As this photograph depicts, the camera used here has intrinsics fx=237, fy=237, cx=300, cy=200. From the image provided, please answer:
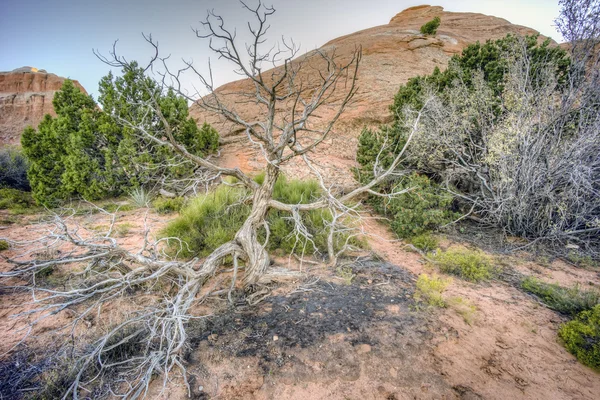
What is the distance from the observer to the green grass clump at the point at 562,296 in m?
2.55

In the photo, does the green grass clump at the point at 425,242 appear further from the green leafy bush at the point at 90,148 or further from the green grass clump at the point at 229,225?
the green leafy bush at the point at 90,148

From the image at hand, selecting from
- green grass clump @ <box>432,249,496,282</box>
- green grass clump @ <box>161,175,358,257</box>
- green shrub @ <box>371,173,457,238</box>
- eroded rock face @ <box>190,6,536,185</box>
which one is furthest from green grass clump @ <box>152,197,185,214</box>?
green grass clump @ <box>432,249,496,282</box>

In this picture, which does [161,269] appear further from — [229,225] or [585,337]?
[585,337]

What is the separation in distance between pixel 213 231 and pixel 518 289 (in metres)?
4.42

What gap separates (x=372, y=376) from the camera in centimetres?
192

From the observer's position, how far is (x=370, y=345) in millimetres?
2184

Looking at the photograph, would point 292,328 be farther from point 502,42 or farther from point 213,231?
point 502,42

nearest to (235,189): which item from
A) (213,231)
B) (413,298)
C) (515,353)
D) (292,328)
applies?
(213,231)

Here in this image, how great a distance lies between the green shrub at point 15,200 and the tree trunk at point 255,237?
644cm

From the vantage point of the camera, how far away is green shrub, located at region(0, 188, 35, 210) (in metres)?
5.74

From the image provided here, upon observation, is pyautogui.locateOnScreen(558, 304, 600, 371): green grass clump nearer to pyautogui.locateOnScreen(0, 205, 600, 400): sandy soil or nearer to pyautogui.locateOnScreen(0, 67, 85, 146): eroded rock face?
pyautogui.locateOnScreen(0, 205, 600, 400): sandy soil

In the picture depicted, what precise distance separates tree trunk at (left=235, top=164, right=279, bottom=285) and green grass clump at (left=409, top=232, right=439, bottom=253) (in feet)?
9.13

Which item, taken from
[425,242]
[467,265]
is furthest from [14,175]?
[467,265]

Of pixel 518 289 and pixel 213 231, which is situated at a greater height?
pixel 213 231
